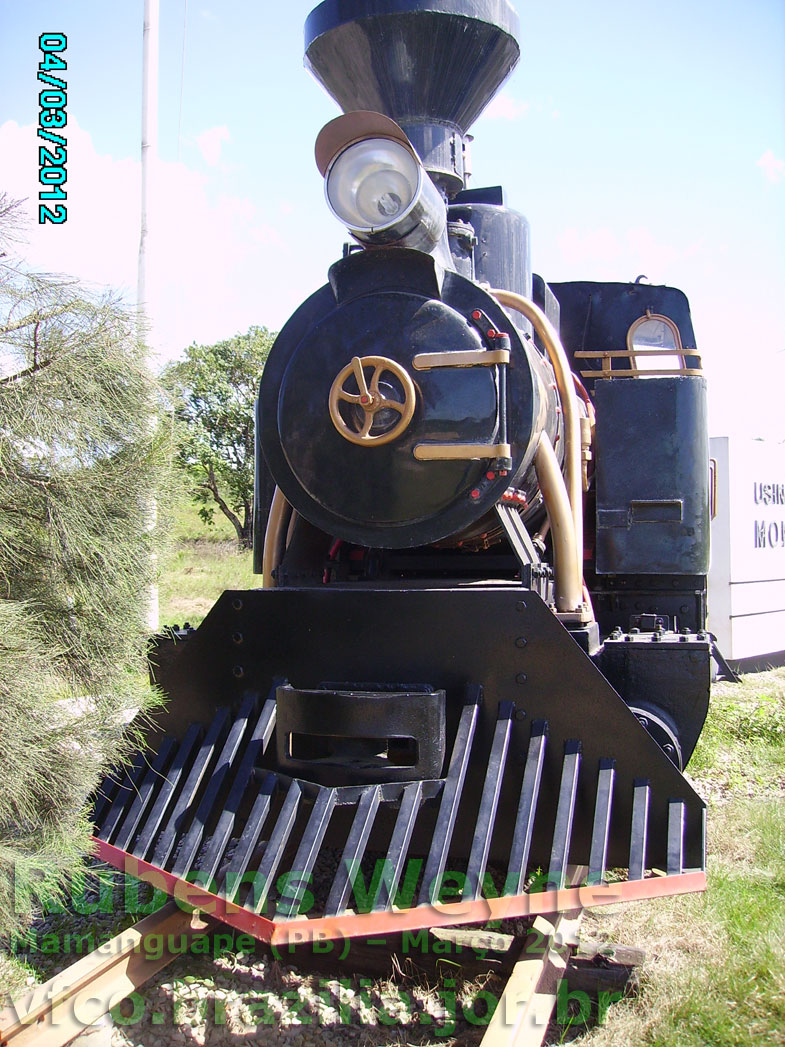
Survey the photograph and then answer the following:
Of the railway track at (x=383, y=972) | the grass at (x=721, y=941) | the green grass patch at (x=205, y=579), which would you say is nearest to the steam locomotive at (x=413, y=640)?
the railway track at (x=383, y=972)

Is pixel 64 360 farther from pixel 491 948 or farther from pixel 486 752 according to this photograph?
pixel 491 948

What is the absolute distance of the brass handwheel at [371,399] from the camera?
117 inches

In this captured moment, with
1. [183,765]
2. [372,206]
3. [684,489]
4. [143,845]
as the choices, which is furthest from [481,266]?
[143,845]

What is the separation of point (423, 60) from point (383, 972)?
345cm

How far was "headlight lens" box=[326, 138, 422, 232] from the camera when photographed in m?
2.95

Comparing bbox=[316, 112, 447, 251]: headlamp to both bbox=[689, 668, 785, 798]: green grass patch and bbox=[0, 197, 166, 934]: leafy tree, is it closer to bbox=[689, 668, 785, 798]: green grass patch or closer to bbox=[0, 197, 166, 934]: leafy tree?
bbox=[0, 197, 166, 934]: leafy tree

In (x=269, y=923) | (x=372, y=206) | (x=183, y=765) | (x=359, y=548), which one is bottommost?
(x=269, y=923)

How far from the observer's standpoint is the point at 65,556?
2621mm

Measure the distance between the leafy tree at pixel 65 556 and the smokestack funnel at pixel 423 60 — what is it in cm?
173

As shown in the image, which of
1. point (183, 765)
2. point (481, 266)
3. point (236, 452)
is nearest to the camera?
point (183, 765)

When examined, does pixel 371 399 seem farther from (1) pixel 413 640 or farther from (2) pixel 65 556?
(2) pixel 65 556

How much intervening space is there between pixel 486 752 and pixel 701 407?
1.97 m

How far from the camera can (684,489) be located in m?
3.89
